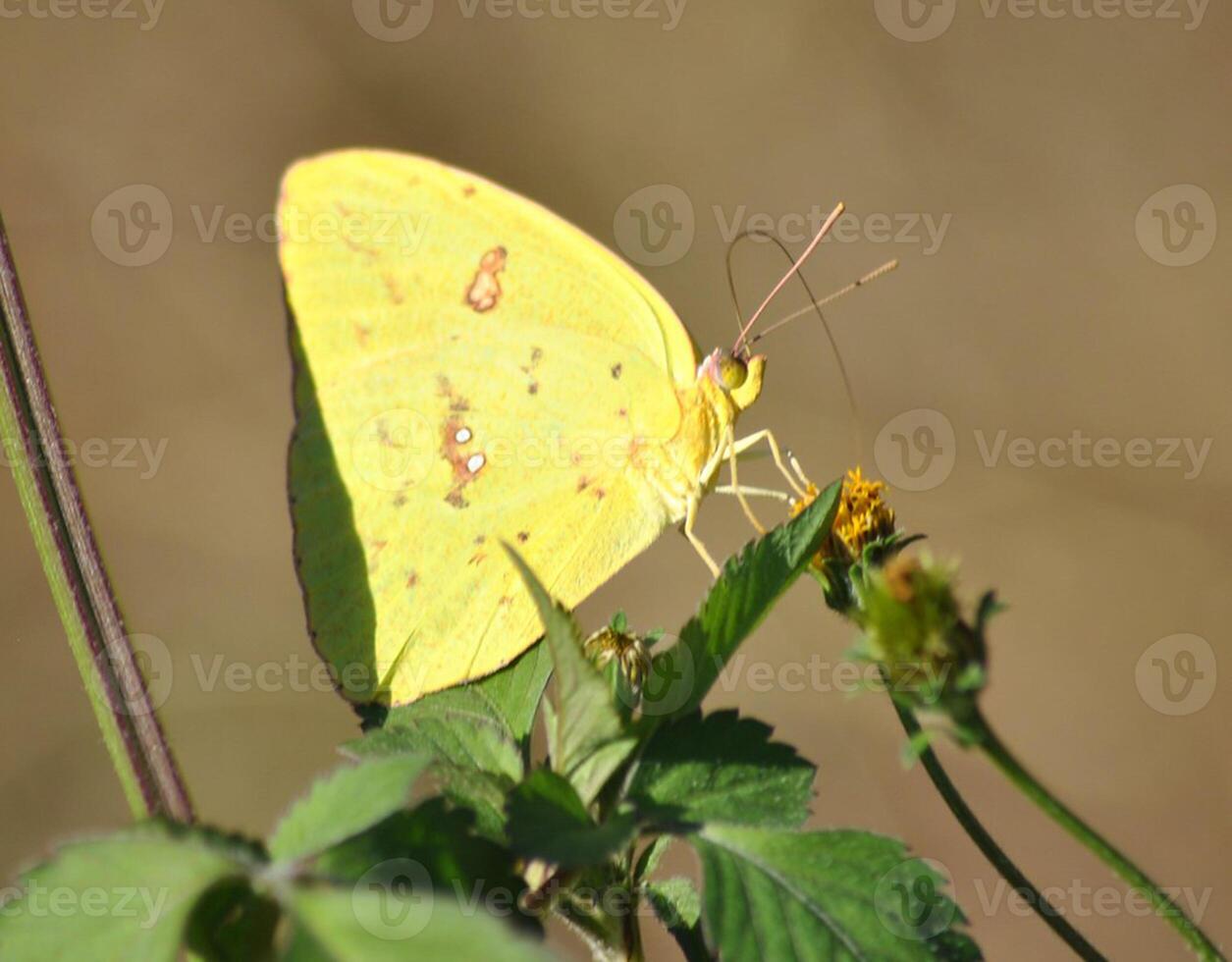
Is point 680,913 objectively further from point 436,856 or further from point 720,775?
point 436,856

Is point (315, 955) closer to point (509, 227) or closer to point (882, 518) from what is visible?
point (882, 518)

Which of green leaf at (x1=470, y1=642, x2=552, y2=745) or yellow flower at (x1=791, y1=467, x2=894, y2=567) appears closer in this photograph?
green leaf at (x1=470, y1=642, x2=552, y2=745)

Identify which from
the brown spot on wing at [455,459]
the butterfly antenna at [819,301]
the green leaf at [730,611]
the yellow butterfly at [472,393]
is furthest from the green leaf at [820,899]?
the brown spot on wing at [455,459]

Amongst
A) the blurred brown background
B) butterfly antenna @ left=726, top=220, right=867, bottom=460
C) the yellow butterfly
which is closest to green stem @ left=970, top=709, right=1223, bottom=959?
butterfly antenna @ left=726, top=220, right=867, bottom=460

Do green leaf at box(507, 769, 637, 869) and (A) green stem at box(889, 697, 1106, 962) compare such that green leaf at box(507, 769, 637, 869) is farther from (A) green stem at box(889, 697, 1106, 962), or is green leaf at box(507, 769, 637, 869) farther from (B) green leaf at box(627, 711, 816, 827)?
(A) green stem at box(889, 697, 1106, 962)

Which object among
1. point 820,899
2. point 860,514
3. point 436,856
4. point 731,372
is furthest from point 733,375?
point 436,856

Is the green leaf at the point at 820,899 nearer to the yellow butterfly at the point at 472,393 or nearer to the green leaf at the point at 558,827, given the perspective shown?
the green leaf at the point at 558,827

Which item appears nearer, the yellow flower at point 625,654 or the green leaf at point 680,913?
the green leaf at point 680,913

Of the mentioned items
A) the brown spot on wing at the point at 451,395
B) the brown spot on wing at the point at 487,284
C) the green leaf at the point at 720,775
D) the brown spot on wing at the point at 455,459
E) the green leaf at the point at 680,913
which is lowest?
the green leaf at the point at 680,913
